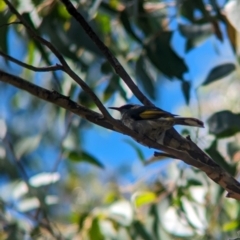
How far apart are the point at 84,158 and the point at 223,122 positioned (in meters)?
0.84

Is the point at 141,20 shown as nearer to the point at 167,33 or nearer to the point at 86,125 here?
the point at 167,33

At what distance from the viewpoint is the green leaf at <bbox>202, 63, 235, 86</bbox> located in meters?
2.71

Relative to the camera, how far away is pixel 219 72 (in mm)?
2738

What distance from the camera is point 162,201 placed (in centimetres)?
313

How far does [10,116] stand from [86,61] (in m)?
2.27

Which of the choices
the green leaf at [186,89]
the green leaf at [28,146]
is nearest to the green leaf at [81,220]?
the green leaf at [28,146]

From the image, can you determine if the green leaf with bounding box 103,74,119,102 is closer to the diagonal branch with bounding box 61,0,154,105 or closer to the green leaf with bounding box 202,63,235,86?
the green leaf with bounding box 202,63,235,86

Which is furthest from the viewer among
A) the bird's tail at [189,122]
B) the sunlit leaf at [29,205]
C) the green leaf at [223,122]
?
the sunlit leaf at [29,205]

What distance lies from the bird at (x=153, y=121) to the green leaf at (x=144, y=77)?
0.87 feet

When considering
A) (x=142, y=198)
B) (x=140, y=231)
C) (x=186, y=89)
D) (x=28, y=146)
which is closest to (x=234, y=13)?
(x=186, y=89)

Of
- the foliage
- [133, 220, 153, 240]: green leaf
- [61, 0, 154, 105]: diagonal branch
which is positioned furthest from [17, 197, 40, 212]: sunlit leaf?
[61, 0, 154, 105]: diagonal branch

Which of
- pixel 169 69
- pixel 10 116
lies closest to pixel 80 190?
pixel 10 116

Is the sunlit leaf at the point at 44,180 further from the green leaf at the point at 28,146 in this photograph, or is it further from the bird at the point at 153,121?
the bird at the point at 153,121

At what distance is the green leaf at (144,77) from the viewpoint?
2835 mm
